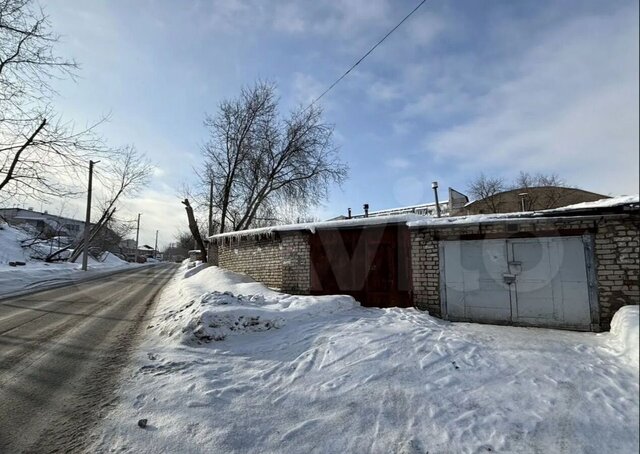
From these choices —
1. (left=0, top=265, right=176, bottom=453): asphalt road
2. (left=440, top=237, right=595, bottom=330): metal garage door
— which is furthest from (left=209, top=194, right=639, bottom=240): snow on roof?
(left=0, top=265, right=176, bottom=453): asphalt road

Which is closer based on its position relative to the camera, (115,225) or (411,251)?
(411,251)

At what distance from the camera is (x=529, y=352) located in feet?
15.0

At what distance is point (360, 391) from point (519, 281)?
14.8ft

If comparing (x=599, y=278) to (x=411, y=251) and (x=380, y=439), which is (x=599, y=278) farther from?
(x=380, y=439)

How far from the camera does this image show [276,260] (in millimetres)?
11172

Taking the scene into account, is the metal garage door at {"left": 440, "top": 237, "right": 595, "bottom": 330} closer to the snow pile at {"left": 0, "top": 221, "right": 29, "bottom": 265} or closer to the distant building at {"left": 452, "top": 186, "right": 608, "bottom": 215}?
the distant building at {"left": 452, "top": 186, "right": 608, "bottom": 215}

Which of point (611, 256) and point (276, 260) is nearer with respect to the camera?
point (611, 256)

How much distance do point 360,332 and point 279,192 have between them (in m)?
20.7

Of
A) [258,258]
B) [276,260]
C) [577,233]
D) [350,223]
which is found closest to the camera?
[577,233]

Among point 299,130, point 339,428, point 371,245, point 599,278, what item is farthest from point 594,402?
point 299,130

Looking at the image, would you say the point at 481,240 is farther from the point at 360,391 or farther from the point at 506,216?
the point at 360,391

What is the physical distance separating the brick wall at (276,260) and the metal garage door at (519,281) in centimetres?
408

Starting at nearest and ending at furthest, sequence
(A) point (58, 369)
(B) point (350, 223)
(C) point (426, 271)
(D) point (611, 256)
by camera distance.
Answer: (A) point (58, 369) → (D) point (611, 256) → (C) point (426, 271) → (B) point (350, 223)

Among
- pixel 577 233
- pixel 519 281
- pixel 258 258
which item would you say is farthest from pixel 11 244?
pixel 577 233
